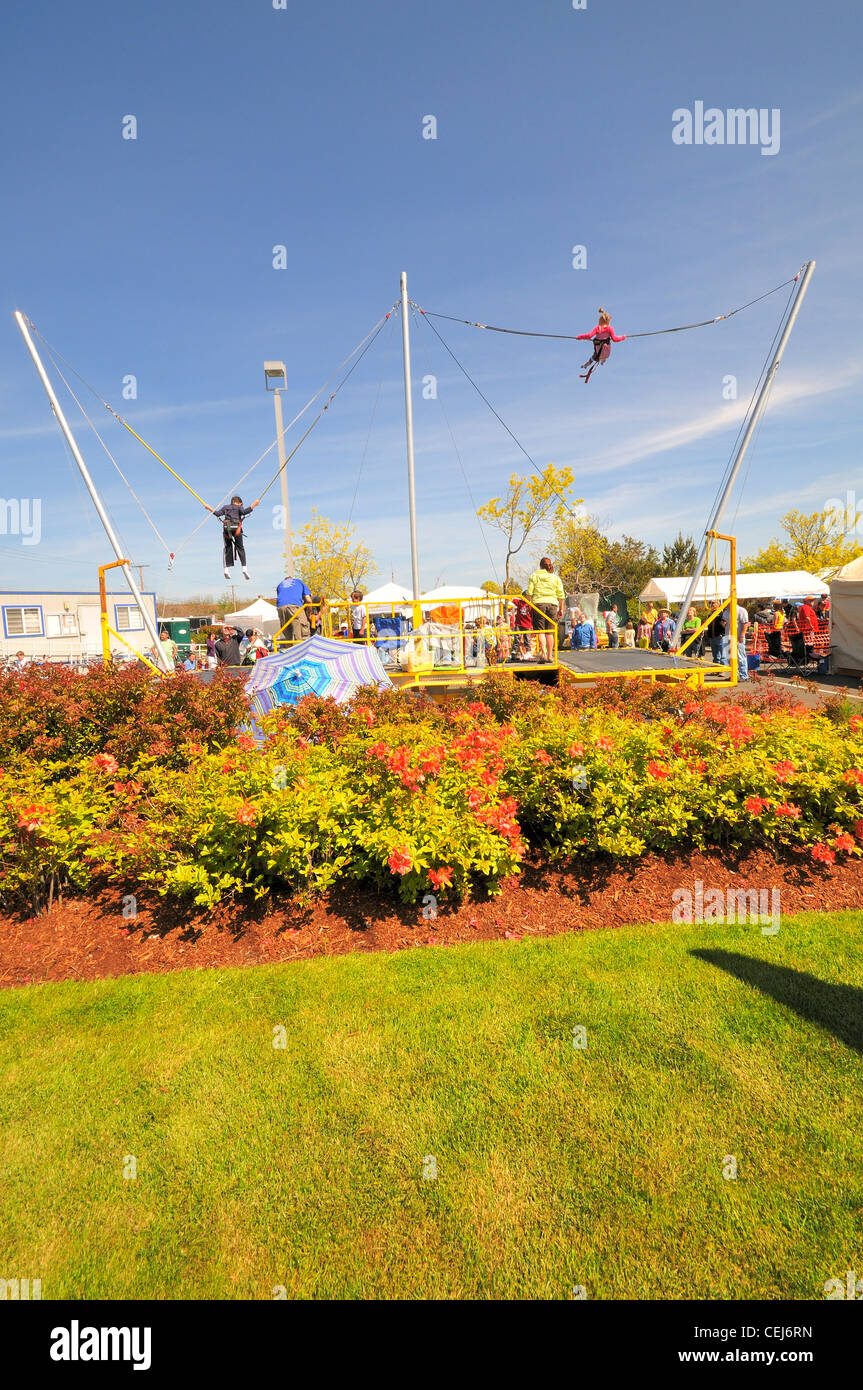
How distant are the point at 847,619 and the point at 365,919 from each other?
18.6 meters

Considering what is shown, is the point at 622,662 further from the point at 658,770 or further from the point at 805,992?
the point at 805,992

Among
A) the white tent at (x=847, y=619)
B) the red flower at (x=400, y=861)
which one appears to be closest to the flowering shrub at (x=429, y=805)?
the red flower at (x=400, y=861)

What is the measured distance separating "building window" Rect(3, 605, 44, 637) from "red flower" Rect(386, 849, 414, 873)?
32.2m

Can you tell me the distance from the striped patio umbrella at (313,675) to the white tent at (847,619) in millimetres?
15512

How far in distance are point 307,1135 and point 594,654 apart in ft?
36.0

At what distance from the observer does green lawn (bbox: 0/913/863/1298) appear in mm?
2252

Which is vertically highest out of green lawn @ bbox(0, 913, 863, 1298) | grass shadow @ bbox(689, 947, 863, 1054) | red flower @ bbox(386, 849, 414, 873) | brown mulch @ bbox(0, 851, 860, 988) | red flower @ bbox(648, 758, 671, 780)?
red flower @ bbox(648, 758, 671, 780)

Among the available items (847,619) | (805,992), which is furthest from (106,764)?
(847,619)

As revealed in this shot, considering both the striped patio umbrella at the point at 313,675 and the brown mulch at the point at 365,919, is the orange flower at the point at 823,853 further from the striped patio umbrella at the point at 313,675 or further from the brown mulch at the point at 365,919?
the striped patio umbrella at the point at 313,675

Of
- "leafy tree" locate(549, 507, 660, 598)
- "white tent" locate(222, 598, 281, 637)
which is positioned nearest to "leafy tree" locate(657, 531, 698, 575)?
"leafy tree" locate(549, 507, 660, 598)

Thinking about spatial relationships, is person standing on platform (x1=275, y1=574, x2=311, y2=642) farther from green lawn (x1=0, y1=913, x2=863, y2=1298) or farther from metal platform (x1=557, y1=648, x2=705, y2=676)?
green lawn (x1=0, y1=913, x2=863, y2=1298)

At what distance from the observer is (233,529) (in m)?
12.0
